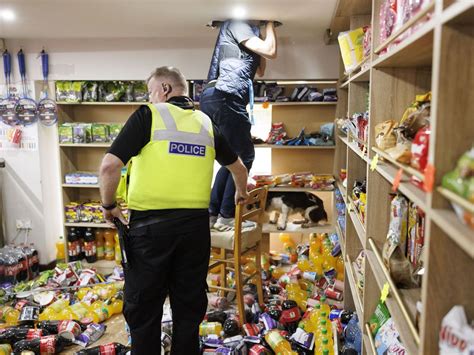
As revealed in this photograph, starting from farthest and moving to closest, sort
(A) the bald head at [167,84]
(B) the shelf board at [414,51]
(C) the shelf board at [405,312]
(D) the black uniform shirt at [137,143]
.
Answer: (A) the bald head at [167,84]
(D) the black uniform shirt at [137,143]
(C) the shelf board at [405,312]
(B) the shelf board at [414,51]

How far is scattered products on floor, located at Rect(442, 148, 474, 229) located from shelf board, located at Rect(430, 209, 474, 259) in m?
0.01

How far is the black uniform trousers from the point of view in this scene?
2.26 meters

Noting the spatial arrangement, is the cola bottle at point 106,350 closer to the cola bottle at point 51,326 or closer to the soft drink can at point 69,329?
the soft drink can at point 69,329

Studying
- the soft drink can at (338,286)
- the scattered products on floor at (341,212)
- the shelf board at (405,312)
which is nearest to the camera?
the shelf board at (405,312)

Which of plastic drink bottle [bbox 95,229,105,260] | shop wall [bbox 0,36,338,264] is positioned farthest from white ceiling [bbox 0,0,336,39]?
plastic drink bottle [bbox 95,229,105,260]

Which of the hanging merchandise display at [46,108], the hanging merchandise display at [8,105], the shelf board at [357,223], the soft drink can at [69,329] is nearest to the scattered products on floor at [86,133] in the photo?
the hanging merchandise display at [46,108]

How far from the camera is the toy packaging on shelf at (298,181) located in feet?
14.1

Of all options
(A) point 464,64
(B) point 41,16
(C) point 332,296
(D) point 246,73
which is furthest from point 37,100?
(A) point 464,64

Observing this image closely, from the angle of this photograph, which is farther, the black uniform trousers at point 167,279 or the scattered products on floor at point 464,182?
the black uniform trousers at point 167,279

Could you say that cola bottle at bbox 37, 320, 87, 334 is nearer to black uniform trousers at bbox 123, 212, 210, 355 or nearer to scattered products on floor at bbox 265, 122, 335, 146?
black uniform trousers at bbox 123, 212, 210, 355

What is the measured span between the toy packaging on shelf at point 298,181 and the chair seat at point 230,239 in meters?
0.87

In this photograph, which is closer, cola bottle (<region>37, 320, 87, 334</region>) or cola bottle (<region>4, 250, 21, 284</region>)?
cola bottle (<region>37, 320, 87, 334</region>)

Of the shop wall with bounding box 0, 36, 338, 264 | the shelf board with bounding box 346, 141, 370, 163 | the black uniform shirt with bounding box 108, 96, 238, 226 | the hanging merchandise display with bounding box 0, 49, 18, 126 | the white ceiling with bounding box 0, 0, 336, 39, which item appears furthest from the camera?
the hanging merchandise display with bounding box 0, 49, 18, 126

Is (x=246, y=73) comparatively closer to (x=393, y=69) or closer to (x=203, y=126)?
(x=203, y=126)
